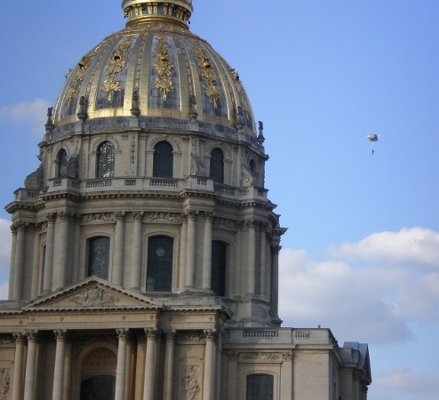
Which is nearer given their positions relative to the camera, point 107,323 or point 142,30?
point 107,323

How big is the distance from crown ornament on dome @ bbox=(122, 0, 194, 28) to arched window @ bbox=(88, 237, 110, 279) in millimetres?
17881

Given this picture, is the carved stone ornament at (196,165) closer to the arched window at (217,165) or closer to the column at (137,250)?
the arched window at (217,165)

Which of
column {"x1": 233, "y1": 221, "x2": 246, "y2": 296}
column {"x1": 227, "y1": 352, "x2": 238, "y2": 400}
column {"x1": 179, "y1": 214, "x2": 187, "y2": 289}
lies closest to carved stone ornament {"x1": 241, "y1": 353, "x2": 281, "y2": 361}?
column {"x1": 227, "y1": 352, "x2": 238, "y2": 400}

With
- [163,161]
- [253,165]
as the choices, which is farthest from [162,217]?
[253,165]

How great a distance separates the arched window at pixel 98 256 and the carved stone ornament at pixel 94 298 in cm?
848

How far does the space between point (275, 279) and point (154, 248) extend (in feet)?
36.2

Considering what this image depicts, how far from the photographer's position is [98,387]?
8569 centimetres

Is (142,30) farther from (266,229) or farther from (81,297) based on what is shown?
(81,297)

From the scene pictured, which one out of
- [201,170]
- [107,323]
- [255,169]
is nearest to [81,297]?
[107,323]

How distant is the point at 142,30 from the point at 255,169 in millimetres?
12590

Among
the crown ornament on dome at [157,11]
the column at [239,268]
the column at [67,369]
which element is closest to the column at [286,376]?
the column at [239,268]

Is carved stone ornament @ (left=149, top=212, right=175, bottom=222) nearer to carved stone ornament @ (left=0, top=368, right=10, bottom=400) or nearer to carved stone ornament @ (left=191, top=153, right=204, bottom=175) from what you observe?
carved stone ornament @ (left=191, top=153, right=204, bottom=175)

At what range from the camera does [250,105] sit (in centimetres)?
10050

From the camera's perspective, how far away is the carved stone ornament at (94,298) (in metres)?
82.8
